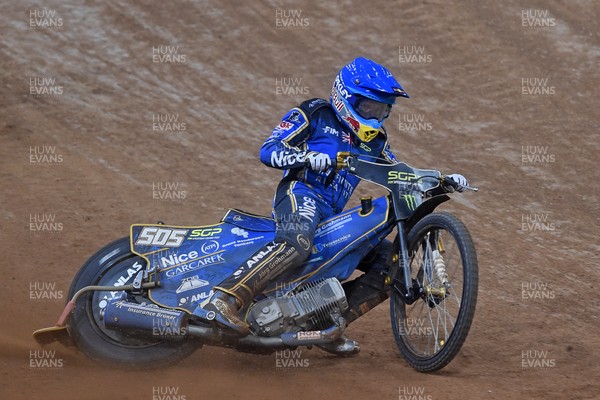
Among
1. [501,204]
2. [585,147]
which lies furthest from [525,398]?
[585,147]

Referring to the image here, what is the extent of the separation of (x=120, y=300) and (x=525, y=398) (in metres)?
3.06

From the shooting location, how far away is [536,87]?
13.2 meters

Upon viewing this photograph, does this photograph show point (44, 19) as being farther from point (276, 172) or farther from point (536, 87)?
point (536, 87)

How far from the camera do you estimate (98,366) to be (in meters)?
6.86

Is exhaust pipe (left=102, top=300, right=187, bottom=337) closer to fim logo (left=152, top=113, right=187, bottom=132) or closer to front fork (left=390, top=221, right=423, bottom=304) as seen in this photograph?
front fork (left=390, top=221, right=423, bottom=304)

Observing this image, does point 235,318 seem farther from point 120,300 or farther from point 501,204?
point 501,204

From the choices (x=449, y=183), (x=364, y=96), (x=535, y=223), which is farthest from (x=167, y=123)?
(x=449, y=183)

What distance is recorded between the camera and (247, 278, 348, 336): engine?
22.4 feet

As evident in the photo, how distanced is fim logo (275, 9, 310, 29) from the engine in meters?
8.65

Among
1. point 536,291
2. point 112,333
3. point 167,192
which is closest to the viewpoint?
point 112,333

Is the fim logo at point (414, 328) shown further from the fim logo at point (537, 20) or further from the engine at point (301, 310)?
the fim logo at point (537, 20)

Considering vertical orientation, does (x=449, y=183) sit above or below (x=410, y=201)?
above

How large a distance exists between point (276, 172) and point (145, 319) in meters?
4.77

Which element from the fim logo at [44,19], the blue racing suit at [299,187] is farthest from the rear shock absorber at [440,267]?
the fim logo at [44,19]
